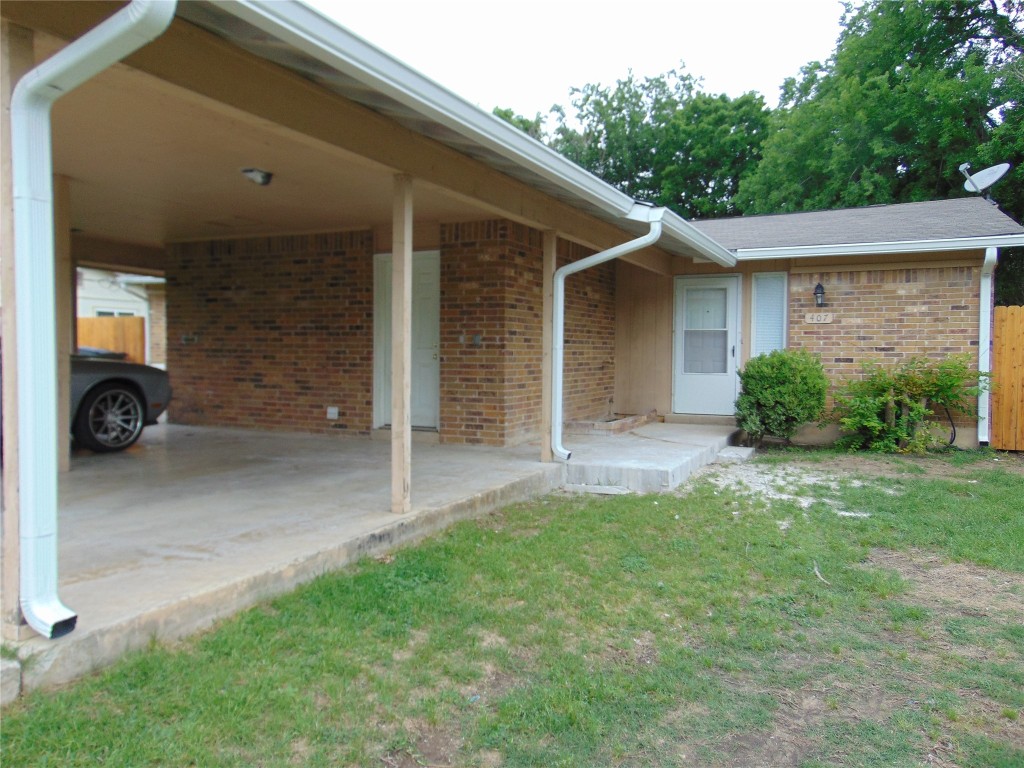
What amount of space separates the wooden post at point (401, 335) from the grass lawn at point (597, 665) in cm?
50

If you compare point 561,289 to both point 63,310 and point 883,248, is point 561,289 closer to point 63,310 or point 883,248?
point 63,310

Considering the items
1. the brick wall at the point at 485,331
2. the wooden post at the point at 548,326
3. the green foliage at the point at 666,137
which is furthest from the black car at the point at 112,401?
the green foliage at the point at 666,137

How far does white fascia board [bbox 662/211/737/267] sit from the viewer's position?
655 centimetres

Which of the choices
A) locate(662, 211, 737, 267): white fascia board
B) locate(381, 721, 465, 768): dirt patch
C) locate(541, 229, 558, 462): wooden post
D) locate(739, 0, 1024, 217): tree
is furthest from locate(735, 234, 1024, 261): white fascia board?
locate(739, 0, 1024, 217): tree

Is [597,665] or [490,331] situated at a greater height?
[490,331]

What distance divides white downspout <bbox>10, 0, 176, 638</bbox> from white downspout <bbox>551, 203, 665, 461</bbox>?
441cm

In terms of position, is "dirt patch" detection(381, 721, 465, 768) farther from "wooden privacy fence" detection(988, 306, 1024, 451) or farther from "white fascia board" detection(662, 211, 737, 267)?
"wooden privacy fence" detection(988, 306, 1024, 451)

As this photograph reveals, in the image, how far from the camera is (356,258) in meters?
7.85

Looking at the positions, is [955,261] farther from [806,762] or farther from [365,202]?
[806,762]

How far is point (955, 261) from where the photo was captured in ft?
27.6

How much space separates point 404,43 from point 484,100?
4713 millimetres

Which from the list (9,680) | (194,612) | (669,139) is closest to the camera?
(9,680)

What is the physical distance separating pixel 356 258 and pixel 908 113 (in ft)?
50.0

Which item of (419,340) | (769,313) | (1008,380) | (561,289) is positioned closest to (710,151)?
(769,313)
